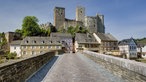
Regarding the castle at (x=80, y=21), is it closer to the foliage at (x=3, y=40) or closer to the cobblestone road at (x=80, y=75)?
the foliage at (x=3, y=40)

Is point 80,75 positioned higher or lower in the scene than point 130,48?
lower

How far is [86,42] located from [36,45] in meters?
16.3

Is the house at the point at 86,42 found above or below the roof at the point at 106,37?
below

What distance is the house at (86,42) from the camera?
2623 inches

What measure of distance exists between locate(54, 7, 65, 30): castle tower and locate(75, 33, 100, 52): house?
1130 inches

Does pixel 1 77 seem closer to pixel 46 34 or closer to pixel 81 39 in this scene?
pixel 81 39

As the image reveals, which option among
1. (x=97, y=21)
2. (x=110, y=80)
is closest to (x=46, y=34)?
(x=97, y=21)

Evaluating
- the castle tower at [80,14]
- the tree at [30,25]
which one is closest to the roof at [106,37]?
the tree at [30,25]

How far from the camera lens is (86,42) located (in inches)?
2657

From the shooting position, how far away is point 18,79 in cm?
736

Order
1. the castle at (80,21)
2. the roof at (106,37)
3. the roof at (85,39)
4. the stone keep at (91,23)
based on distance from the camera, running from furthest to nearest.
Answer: the stone keep at (91,23), the castle at (80,21), the roof at (106,37), the roof at (85,39)

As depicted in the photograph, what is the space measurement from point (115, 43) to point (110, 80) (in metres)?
67.1

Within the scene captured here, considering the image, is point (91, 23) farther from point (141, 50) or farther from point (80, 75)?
point (80, 75)

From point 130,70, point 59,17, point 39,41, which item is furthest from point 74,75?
point 59,17
